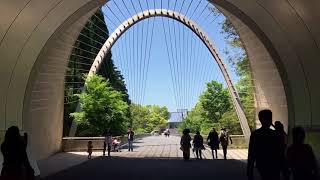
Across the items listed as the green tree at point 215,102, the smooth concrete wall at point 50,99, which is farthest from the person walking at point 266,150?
the green tree at point 215,102

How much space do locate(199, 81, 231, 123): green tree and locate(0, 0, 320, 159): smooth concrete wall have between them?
4415 centimetres

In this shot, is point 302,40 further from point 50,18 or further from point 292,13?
point 50,18

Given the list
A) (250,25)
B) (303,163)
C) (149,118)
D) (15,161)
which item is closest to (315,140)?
(250,25)

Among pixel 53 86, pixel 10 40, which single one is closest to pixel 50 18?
pixel 10 40

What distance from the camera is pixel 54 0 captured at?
18.1m

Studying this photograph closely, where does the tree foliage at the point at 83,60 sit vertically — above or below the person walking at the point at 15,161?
above

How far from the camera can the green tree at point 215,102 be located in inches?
2576

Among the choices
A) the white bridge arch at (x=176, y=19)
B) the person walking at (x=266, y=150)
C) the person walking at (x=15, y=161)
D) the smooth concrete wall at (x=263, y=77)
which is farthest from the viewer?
the white bridge arch at (x=176, y=19)

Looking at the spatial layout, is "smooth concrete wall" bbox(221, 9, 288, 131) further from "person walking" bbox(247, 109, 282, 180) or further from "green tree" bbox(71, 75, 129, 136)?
"person walking" bbox(247, 109, 282, 180)

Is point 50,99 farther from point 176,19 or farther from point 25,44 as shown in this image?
point 176,19

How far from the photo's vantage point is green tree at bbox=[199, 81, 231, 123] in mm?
65438

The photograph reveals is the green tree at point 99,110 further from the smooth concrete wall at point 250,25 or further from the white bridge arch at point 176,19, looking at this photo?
the smooth concrete wall at point 250,25

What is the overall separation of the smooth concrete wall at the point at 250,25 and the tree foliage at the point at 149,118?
84394 millimetres

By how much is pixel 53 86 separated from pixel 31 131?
17.2 feet
